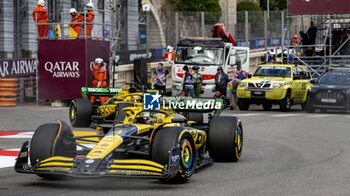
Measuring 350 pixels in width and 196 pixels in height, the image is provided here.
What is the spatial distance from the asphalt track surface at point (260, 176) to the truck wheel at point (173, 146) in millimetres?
135

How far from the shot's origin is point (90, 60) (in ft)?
84.2

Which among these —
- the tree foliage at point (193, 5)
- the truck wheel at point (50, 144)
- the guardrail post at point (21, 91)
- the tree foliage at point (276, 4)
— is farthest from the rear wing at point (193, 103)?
the tree foliage at point (276, 4)

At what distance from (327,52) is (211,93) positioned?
8544 millimetres

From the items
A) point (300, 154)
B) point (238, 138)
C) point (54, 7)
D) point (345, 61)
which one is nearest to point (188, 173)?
point (238, 138)

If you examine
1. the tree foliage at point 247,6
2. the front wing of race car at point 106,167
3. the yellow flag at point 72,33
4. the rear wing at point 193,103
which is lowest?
the front wing of race car at point 106,167

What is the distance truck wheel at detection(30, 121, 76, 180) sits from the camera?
379 inches

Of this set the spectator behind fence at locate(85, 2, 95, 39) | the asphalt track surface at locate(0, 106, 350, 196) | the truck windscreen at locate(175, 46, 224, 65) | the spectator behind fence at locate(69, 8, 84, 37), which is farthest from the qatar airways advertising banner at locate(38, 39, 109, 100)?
the asphalt track surface at locate(0, 106, 350, 196)

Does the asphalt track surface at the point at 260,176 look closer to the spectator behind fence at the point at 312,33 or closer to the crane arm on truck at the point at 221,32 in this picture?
the crane arm on truck at the point at 221,32

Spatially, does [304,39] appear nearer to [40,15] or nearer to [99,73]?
[99,73]

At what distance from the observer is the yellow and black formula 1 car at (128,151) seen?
30.0 ft

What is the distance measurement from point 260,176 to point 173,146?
61.1 inches

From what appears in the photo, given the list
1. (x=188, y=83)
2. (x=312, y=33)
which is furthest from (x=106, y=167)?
(x=312, y=33)

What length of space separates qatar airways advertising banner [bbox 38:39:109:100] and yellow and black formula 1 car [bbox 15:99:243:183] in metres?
14.5

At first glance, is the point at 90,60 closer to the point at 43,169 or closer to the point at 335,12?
the point at 335,12
